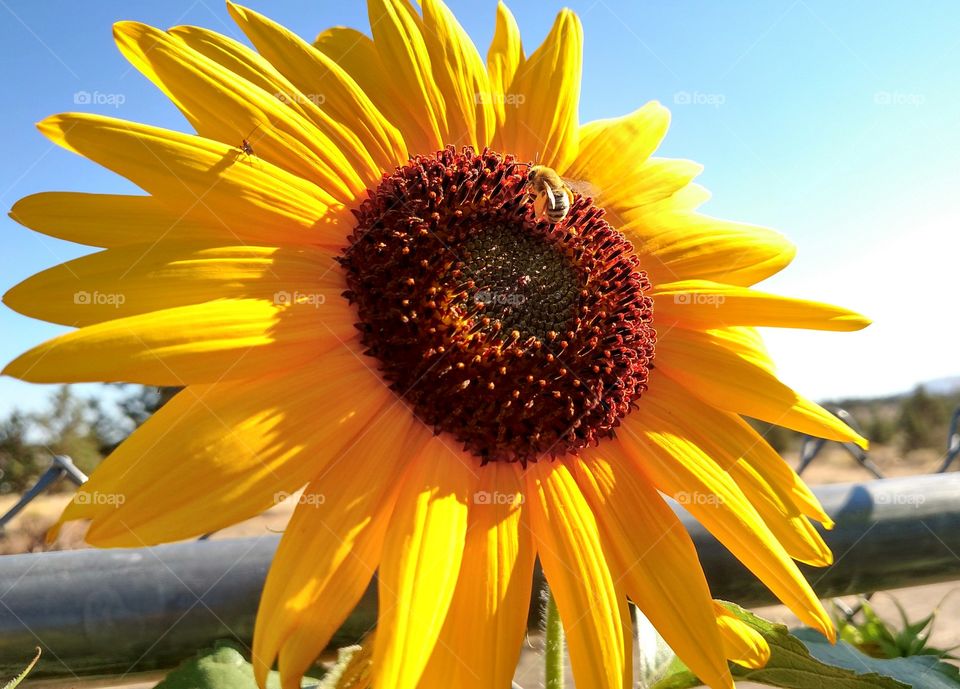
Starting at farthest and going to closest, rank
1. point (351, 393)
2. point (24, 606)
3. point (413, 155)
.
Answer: point (413, 155), point (24, 606), point (351, 393)

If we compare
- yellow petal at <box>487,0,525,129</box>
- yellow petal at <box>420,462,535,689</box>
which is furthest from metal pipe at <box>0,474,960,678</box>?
yellow petal at <box>487,0,525,129</box>

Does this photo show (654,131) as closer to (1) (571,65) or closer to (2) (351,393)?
(1) (571,65)

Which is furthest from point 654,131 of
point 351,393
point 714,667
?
point 714,667

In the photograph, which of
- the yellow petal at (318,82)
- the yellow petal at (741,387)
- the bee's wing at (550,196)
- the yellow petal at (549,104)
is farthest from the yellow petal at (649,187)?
the yellow petal at (318,82)

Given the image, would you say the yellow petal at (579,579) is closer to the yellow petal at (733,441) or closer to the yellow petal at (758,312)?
the yellow petal at (733,441)

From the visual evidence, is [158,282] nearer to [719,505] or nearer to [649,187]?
[719,505]

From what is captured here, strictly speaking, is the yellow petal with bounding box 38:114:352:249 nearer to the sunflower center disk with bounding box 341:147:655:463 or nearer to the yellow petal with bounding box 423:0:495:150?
the sunflower center disk with bounding box 341:147:655:463
